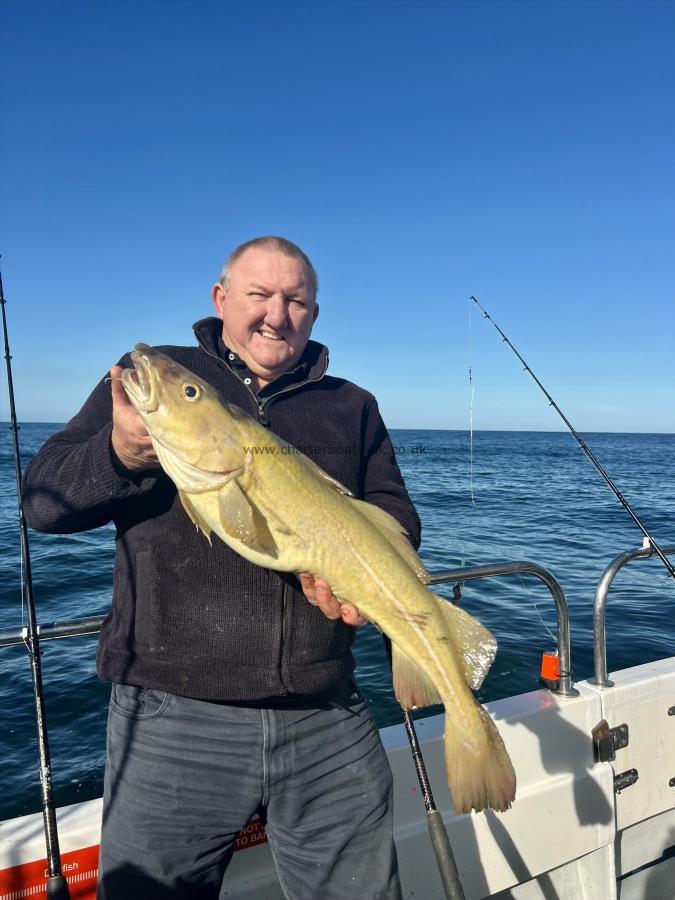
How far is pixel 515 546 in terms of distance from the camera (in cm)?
1575

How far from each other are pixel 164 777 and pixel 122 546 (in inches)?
36.9

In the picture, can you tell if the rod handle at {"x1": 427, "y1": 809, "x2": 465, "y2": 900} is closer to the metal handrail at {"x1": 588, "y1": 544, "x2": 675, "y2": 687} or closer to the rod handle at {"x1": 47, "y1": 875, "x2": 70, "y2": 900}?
the rod handle at {"x1": 47, "y1": 875, "x2": 70, "y2": 900}

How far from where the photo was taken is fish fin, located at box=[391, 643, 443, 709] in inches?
107

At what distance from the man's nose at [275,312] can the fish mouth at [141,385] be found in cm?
68

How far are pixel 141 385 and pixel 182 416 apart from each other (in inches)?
7.8

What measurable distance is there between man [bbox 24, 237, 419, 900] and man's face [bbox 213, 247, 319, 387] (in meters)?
0.70

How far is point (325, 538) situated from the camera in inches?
103

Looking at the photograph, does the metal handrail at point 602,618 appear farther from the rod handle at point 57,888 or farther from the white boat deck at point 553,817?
the rod handle at point 57,888

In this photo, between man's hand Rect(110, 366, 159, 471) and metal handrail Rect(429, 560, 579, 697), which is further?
metal handrail Rect(429, 560, 579, 697)

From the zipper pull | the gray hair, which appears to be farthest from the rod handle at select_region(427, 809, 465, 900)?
the gray hair

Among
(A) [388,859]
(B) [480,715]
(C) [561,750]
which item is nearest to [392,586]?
(B) [480,715]

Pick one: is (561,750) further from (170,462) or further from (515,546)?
(515,546)

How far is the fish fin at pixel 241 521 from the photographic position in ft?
7.81

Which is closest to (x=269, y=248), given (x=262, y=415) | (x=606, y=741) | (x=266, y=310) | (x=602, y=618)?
(x=266, y=310)
